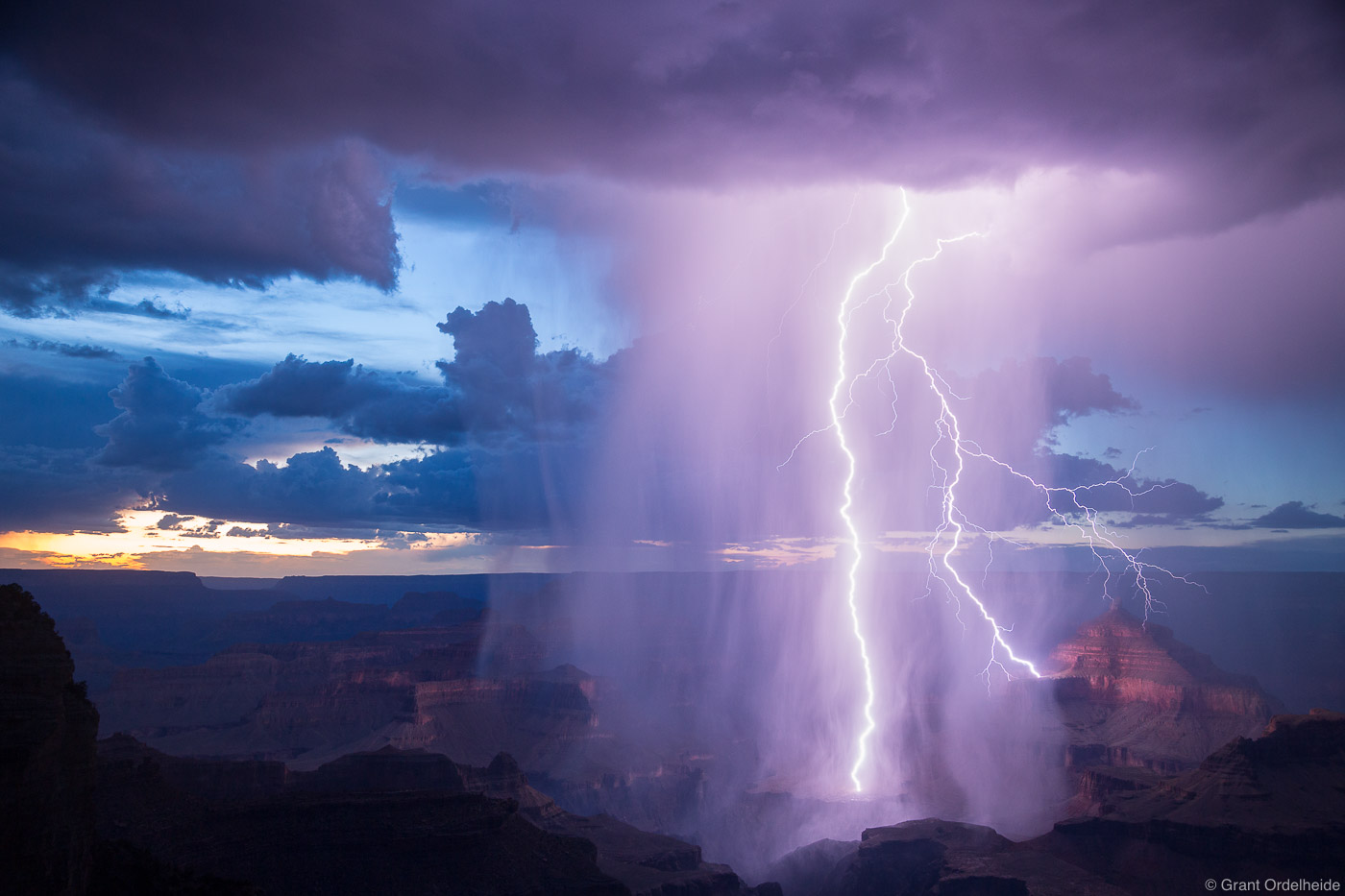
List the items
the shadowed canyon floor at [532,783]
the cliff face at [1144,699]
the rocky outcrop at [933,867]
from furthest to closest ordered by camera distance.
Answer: the cliff face at [1144,699] → the rocky outcrop at [933,867] → the shadowed canyon floor at [532,783]

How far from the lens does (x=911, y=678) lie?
418 feet

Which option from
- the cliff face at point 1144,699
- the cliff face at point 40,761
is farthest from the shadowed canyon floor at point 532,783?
the cliff face at point 1144,699

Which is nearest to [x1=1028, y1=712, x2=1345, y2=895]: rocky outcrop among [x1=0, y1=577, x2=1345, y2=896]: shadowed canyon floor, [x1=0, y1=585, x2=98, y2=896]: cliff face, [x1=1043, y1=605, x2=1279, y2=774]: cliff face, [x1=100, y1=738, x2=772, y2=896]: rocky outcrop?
[x1=0, y1=577, x2=1345, y2=896]: shadowed canyon floor

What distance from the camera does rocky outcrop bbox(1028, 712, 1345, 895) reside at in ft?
167

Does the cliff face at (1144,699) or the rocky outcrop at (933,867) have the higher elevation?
the cliff face at (1144,699)

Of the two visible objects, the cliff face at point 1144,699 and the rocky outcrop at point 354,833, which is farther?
the cliff face at point 1144,699

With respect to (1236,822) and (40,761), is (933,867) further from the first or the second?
(40,761)

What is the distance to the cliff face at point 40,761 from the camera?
19875 millimetres

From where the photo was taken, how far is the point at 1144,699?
315 ft

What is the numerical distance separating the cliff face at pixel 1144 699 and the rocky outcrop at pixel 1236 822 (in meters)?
26.6

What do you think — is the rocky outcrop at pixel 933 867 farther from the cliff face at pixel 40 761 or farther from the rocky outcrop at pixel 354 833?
the cliff face at pixel 40 761

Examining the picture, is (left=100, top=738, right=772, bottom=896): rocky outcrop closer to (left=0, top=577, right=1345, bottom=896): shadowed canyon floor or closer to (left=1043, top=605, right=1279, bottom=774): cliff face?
(left=0, top=577, right=1345, bottom=896): shadowed canyon floor

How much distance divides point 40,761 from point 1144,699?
333 ft

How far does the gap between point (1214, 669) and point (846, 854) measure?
197 ft
